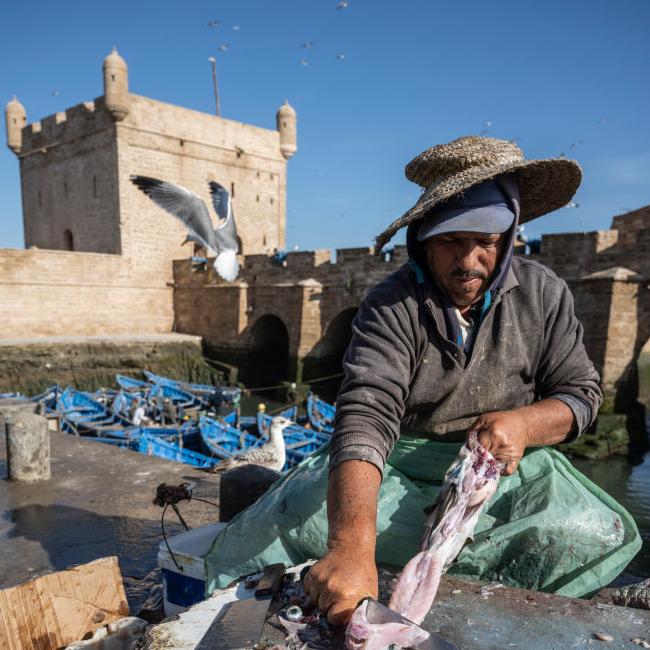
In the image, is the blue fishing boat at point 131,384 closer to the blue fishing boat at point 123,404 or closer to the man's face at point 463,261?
the blue fishing boat at point 123,404

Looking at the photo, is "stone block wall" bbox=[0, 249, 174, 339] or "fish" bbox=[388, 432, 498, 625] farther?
"stone block wall" bbox=[0, 249, 174, 339]

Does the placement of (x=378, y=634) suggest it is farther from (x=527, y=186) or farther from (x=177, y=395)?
(x=177, y=395)

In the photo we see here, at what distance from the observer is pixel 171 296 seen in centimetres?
2412

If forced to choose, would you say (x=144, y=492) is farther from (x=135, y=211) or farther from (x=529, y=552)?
(x=135, y=211)

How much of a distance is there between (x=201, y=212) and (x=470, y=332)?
16382 millimetres

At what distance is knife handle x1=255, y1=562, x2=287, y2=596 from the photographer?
1406 mm

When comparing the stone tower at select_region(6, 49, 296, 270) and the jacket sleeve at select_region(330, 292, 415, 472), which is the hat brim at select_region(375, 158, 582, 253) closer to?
the jacket sleeve at select_region(330, 292, 415, 472)

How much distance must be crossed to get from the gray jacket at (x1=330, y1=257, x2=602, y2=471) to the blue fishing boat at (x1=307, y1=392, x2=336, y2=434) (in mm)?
12376

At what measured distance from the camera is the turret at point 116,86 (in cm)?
2131

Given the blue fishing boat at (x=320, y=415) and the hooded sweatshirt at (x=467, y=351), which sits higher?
the hooded sweatshirt at (x=467, y=351)

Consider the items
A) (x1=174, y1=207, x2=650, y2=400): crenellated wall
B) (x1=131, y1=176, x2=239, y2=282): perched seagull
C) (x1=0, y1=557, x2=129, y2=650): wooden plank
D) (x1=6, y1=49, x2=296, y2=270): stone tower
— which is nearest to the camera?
(x1=0, y1=557, x2=129, y2=650): wooden plank

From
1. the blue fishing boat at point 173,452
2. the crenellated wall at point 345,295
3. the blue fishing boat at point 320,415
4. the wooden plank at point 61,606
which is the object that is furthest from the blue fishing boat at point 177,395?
the wooden plank at point 61,606

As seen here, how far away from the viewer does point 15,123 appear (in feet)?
89.4

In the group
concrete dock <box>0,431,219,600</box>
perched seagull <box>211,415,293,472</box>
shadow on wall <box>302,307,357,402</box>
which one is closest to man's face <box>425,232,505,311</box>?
concrete dock <box>0,431,219,600</box>
